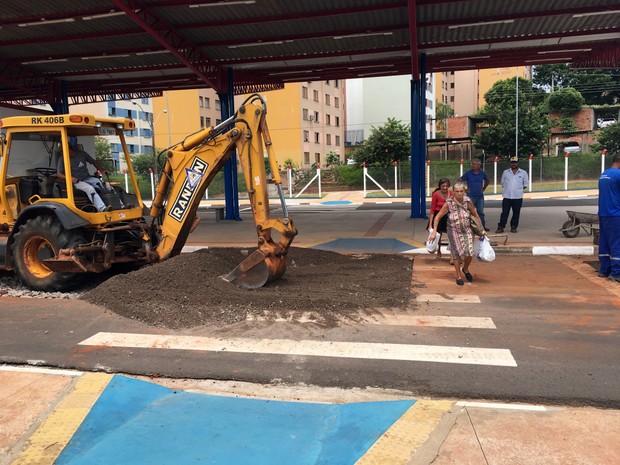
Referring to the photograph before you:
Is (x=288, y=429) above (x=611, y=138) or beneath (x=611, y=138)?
beneath

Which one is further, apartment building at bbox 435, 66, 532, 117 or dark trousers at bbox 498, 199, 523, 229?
apartment building at bbox 435, 66, 532, 117

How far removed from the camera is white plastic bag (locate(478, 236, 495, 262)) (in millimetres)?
7805

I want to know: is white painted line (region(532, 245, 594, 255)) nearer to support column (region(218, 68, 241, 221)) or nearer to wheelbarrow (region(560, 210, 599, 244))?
wheelbarrow (region(560, 210, 599, 244))

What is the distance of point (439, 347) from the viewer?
17.3ft

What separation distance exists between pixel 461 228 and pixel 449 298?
1.24 meters

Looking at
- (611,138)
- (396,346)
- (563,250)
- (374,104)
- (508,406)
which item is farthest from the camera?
(374,104)

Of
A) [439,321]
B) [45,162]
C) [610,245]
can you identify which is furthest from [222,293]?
[610,245]

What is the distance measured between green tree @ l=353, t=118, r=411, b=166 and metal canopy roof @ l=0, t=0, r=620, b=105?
19.8 m

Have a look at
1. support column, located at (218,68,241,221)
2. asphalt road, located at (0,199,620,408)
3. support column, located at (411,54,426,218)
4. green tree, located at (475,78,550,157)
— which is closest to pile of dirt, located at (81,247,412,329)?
asphalt road, located at (0,199,620,408)

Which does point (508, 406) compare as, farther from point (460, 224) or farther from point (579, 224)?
point (579, 224)

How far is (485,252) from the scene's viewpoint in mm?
7855

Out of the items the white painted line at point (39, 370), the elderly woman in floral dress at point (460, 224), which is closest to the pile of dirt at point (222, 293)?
the elderly woman in floral dress at point (460, 224)

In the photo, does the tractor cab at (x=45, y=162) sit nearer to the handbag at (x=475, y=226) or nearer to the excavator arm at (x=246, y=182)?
the excavator arm at (x=246, y=182)

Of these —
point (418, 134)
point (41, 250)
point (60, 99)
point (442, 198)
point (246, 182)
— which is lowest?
point (41, 250)
